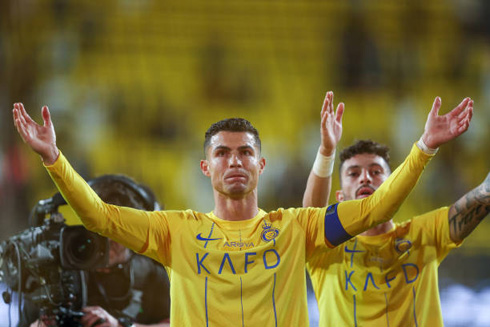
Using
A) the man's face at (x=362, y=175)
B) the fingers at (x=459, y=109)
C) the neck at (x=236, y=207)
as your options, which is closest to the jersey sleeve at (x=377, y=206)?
the fingers at (x=459, y=109)

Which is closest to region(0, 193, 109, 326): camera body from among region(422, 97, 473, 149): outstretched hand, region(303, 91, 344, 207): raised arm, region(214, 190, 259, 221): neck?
region(214, 190, 259, 221): neck

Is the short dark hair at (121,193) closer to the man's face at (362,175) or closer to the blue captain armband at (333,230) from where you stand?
the man's face at (362,175)

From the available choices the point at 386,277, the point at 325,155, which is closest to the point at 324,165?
the point at 325,155

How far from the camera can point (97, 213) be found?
2.54m

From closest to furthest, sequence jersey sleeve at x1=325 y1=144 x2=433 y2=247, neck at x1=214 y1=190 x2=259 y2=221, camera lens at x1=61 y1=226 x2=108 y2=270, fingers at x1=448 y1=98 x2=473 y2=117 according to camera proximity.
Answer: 1. jersey sleeve at x1=325 y1=144 x2=433 y2=247
2. fingers at x1=448 y1=98 x2=473 y2=117
3. neck at x1=214 y1=190 x2=259 y2=221
4. camera lens at x1=61 y1=226 x2=108 y2=270

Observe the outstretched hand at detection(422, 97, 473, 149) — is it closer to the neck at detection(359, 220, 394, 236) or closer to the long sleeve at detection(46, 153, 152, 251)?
the neck at detection(359, 220, 394, 236)

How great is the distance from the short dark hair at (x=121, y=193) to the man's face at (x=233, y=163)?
0.80m

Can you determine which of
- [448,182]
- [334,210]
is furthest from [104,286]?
[448,182]

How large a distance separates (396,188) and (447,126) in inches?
14.1

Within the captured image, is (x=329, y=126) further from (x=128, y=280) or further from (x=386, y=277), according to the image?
(x=128, y=280)

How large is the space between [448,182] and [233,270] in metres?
5.16

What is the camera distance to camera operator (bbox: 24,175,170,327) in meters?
3.48

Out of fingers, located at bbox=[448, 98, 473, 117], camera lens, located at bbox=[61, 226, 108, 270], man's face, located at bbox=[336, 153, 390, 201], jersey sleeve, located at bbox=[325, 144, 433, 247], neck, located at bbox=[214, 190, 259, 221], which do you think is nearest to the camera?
jersey sleeve, located at bbox=[325, 144, 433, 247]

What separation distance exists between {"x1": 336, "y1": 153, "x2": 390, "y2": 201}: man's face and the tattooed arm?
0.43 meters
